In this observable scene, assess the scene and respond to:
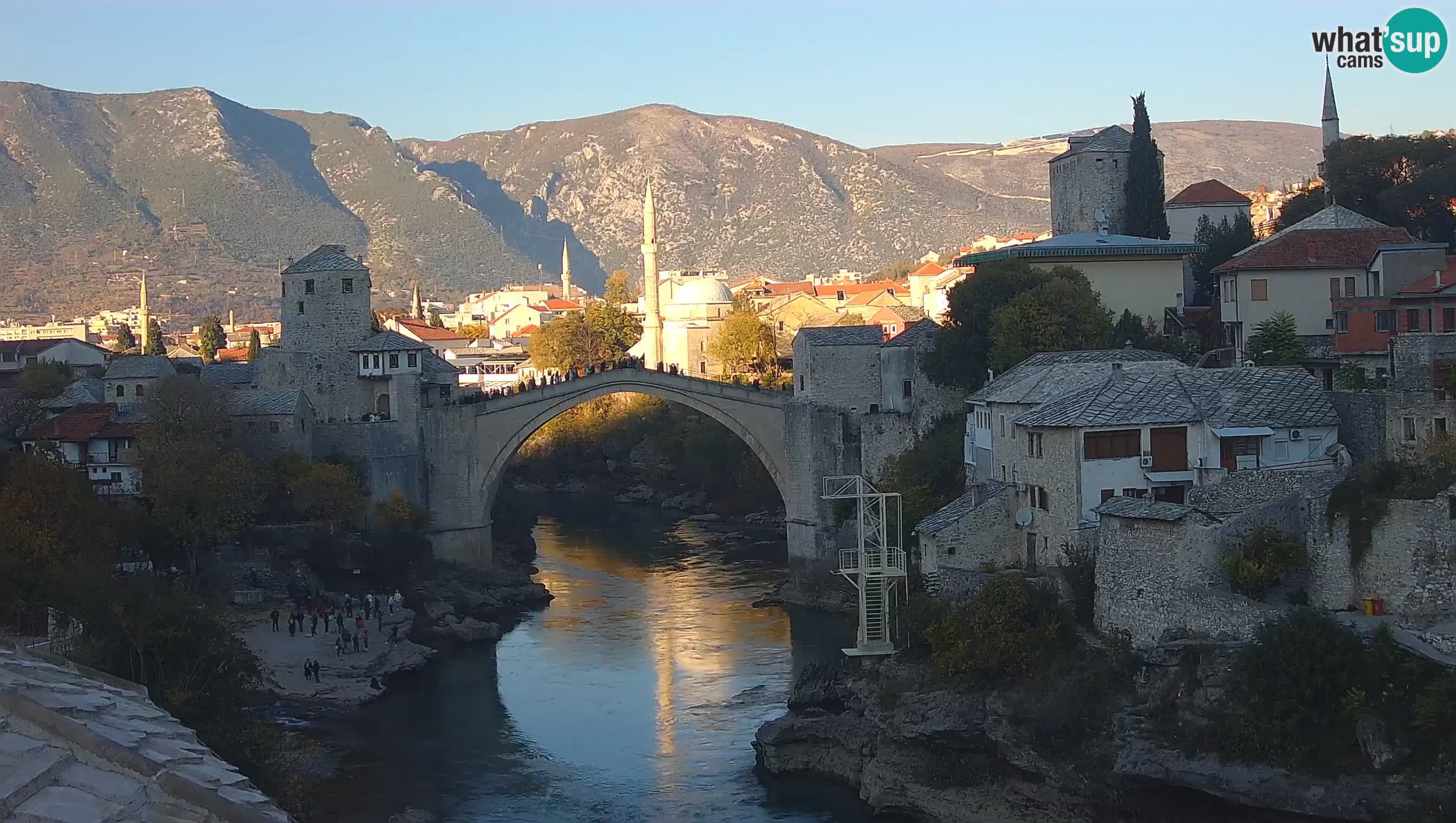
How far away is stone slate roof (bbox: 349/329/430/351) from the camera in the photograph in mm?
44344

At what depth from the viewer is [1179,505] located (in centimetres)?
2397

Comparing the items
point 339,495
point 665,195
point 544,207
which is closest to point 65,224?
point 665,195

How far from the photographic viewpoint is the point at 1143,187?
4753 cm

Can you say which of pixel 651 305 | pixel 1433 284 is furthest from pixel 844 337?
pixel 651 305

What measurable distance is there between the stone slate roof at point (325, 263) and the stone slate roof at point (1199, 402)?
21642 millimetres

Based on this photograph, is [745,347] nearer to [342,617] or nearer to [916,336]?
[916,336]

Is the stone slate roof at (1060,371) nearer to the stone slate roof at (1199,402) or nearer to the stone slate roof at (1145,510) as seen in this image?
the stone slate roof at (1199,402)

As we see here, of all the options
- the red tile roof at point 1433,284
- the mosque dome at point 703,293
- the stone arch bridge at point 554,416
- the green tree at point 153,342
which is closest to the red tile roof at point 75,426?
the stone arch bridge at point 554,416

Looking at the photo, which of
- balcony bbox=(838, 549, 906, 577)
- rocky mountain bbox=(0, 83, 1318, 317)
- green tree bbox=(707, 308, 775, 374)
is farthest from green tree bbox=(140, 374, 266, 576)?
rocky mountain bbox=(0, 83, 1318, 317)

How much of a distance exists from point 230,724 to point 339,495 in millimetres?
17430

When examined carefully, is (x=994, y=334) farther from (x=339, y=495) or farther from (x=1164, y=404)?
(x=339, y=495)

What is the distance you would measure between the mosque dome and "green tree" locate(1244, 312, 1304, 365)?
42623 millimetres

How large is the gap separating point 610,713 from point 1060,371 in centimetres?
894

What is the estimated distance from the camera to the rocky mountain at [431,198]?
441 feet
